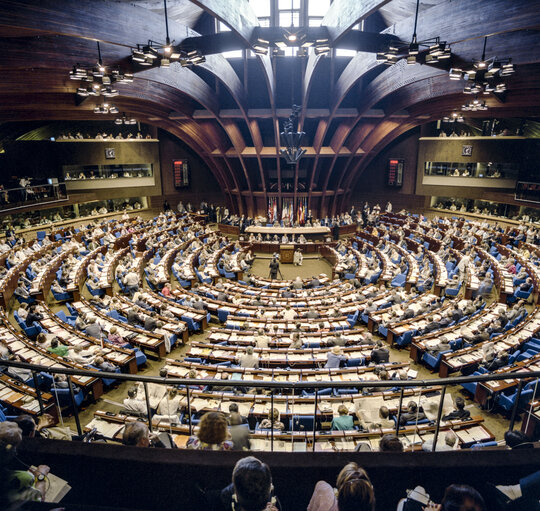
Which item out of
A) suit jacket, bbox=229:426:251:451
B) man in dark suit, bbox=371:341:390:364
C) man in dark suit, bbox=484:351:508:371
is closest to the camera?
suit jacket, bbox=229:426:251:451

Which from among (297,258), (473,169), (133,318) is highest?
(473,169)

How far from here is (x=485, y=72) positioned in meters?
11.1

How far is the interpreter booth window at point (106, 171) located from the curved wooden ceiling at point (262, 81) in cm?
621

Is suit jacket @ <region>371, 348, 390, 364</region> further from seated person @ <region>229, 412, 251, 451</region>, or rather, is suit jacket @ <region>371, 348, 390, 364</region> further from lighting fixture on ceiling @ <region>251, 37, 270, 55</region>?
lighting fixture on ceiling @ <region>251, 37, 270, 55</region>

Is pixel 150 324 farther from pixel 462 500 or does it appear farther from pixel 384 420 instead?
pixel 462 500

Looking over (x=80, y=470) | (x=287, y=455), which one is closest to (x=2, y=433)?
(x=80, y=470)

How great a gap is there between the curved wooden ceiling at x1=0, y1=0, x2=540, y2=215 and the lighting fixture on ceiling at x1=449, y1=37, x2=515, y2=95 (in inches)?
30.4

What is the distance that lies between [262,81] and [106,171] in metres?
15.6

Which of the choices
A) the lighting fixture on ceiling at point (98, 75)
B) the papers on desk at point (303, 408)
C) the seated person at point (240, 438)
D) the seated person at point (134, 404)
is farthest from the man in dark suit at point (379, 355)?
the lighting fixture on ceiling at point (98, 75)

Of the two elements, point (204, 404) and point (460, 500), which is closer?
point (460, 500)

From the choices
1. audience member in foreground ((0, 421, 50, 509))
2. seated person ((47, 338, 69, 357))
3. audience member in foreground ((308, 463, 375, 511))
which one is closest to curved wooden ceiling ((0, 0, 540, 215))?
seated person ((47, 338, 69, 357))

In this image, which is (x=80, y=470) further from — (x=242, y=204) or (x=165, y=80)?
(x=242, y=204)

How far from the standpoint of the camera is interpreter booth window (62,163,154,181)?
1122 inches

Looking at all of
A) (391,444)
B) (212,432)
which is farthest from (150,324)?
(391,444)
